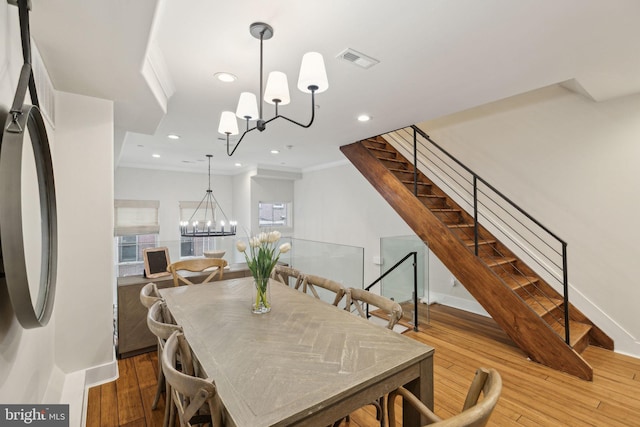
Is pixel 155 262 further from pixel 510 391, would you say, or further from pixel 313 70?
pixel 510 391

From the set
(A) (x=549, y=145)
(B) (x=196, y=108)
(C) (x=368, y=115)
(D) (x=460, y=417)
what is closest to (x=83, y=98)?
(B) (x=196, y=108)

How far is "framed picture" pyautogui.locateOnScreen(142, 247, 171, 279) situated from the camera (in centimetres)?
322

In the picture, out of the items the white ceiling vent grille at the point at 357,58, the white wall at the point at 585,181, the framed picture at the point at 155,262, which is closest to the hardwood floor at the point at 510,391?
the white wall at the point at 585,181

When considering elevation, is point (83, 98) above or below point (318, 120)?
below

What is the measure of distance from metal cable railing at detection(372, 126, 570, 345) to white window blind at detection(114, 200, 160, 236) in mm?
5605

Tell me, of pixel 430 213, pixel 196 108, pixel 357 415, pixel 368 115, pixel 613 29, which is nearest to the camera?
pixel 613 29

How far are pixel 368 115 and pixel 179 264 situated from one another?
8.58 feet

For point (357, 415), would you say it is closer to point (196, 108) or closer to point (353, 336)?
point (353, 336)

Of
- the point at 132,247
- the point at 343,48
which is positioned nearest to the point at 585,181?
the point at 343,48

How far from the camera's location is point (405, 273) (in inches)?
155

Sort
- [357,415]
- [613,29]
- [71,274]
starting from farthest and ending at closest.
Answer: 1. [71,274]
2. [357,415]
3. [613,29]

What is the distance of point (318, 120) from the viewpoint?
3631mm

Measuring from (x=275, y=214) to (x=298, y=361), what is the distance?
6.45 metres

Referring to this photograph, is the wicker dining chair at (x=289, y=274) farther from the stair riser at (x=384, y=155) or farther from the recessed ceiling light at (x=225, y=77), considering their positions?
the stair riser at (x=384, y=155)
